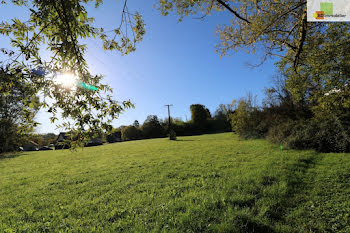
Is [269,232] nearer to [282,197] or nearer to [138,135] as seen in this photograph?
[282,197]

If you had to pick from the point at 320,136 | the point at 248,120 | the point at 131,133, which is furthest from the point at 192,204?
the point at 131,133

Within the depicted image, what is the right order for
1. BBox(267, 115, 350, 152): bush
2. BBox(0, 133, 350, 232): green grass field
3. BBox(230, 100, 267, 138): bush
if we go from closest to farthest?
BBox(0, 133, 350, 232): green grass field
BBox(267, 115, 350, 152): bush
BBox(230, 100, 267, 138): bush

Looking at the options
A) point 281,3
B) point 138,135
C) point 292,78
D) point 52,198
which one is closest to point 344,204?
point 292,78

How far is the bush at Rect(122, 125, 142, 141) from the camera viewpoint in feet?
143

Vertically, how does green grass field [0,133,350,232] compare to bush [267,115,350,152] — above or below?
below

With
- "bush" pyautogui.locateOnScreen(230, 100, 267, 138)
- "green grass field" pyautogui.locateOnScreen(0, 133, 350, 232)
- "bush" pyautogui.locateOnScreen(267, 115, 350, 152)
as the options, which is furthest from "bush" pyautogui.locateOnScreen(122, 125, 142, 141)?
"green grass field" pyautogui.locateOnScreen(0, 133, 350, 232)

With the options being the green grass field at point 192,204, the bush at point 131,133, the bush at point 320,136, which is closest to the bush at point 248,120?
the bush at point 320,136

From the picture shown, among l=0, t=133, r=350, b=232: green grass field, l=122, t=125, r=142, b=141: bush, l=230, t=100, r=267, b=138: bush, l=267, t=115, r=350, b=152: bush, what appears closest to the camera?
l=0, t=133, r=350, b=232: green grass field

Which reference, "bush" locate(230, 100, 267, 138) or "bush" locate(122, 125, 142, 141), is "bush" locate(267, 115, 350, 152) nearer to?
"bush" locate(230, 100, 267, 138)

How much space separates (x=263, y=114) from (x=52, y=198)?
19936mm

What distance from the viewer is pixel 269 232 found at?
2.68 meters

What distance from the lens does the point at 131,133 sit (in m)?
43.6

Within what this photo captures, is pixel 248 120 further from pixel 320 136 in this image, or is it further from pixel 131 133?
pixel 131 133

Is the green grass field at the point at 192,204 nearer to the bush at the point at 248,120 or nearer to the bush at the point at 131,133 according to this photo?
the bush at the point at 248,120
